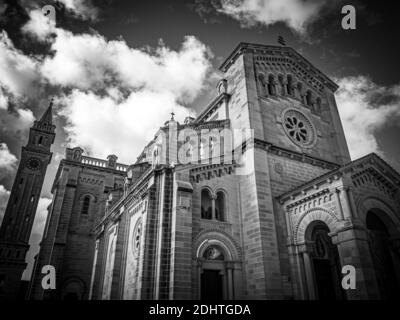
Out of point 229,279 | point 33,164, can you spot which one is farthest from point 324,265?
point 33,164

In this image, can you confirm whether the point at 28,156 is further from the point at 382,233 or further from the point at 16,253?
the point at 382,233

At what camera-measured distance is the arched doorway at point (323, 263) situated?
52.5 ft

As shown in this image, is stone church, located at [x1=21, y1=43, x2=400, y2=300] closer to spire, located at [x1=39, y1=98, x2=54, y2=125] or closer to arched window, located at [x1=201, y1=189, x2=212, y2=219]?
arched window, located at [x1=201, y1=189, x2=212, y2=219]

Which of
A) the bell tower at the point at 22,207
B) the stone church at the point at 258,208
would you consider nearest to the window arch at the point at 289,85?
the stone church at the point at 258,208

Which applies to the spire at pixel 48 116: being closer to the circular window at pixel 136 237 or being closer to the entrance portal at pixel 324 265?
the circular window at pixel 136 237

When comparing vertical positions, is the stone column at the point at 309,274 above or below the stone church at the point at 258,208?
below

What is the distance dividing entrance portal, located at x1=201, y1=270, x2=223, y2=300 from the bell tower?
93.8ft

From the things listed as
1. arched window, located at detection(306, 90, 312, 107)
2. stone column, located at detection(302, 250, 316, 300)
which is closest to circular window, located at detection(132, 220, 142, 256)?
stone column, located at detection(302, 250, 316, 300)

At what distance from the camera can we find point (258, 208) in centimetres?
1684

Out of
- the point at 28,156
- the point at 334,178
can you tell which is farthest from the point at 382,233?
the point at 28,156

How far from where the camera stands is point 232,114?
895 inches

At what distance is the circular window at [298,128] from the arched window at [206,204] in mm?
8731
